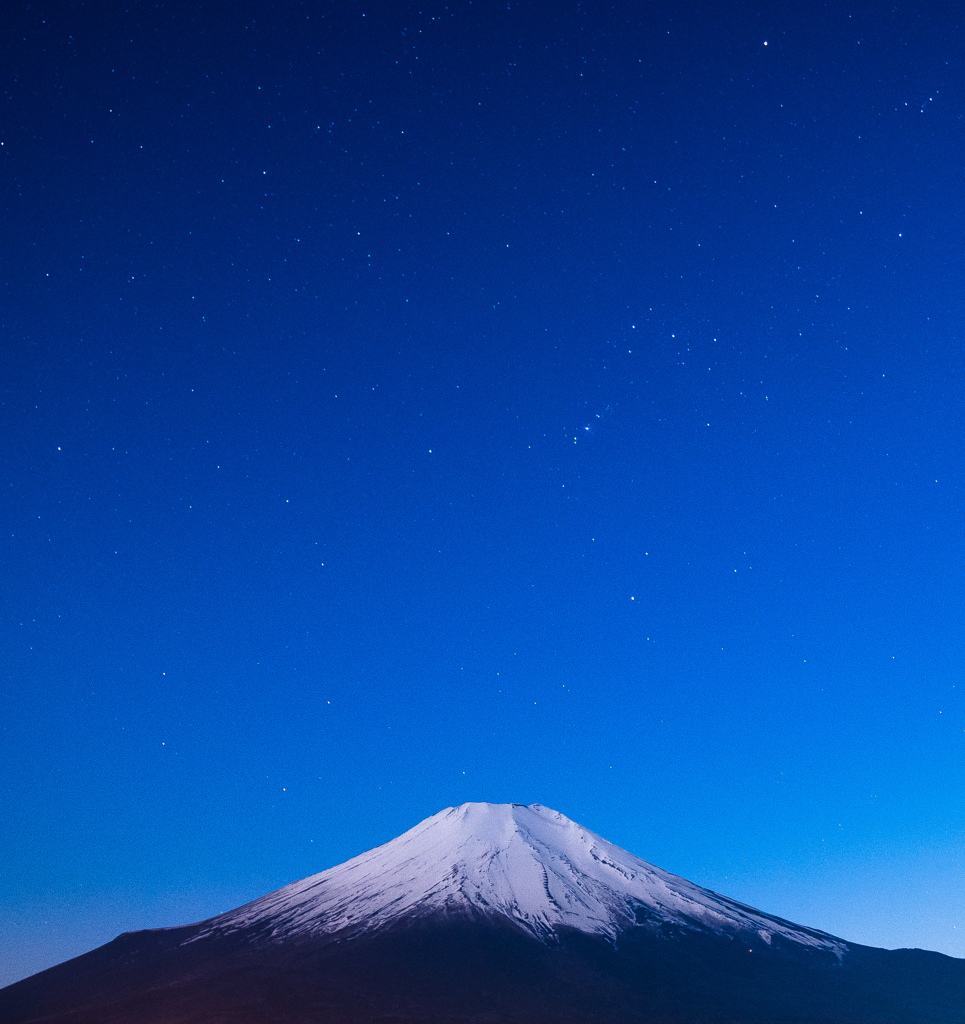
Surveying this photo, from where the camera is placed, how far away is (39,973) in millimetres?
80562

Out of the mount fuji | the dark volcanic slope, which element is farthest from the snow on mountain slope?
the dark volcanic slope

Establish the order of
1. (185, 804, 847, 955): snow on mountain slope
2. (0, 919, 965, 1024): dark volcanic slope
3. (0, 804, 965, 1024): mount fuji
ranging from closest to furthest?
1. (0, 919, 965, 1024): dark volcanic slope
2. (0, 804, 965, 1024): mount fuji
3. (185, 804, 847, 955): snow on mountain slope

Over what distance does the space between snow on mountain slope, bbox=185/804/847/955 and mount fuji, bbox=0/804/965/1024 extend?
0.32 metres

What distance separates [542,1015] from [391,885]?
38003 mm

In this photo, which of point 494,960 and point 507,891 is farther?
point 507,891

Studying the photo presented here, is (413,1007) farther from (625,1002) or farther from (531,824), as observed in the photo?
(531,824)

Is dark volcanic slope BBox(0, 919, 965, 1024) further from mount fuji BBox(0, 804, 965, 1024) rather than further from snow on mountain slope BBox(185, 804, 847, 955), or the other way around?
snow on mountain slope BBox(185, 804, 847, 955)

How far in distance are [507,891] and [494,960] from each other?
18.2 meters

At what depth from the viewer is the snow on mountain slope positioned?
78438mm

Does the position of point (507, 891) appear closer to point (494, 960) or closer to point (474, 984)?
point (494, 960)

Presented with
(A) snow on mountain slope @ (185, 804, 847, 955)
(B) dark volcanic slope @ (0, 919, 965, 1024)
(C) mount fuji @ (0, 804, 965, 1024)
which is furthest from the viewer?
(A) snow on mountain slope @ (185, 804, 847, 955)

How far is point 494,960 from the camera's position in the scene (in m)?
65.9

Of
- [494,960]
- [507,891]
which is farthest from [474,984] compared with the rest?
[507,891]

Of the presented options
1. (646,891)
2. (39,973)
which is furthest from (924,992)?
(39,973)
